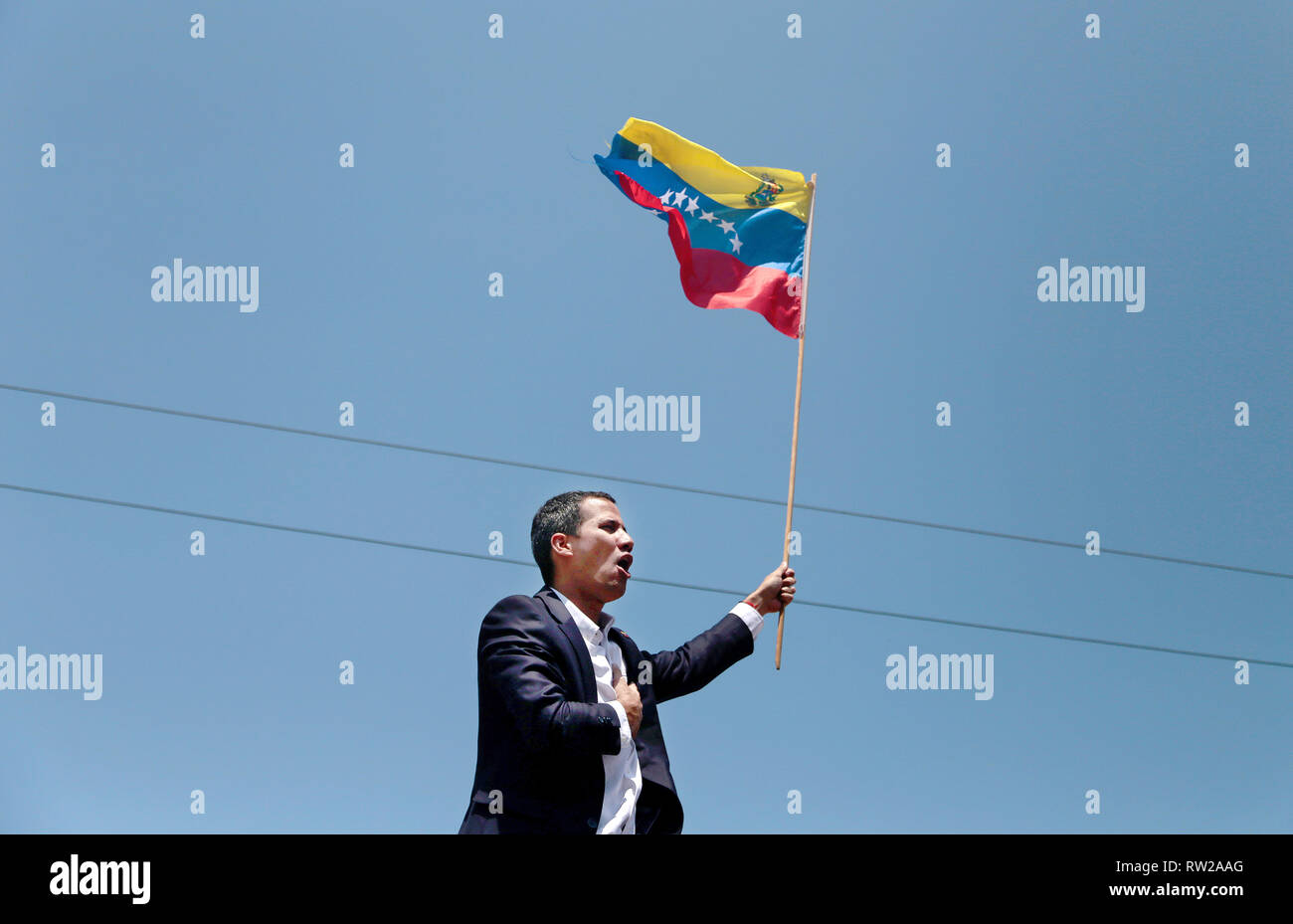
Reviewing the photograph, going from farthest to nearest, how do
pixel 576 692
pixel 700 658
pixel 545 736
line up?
pixel 700 658
pixel 576 692
pixel 545 736

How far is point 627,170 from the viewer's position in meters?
8.95

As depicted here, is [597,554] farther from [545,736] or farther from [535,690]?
[545,736]

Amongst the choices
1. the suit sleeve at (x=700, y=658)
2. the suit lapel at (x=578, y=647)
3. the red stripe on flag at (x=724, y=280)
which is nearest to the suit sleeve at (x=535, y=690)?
the suit lapel at (x=578, y=647)

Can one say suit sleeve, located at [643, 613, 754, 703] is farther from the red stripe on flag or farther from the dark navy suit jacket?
the red stripe on flag

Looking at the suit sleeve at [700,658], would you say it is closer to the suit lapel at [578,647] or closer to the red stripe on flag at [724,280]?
the suit lapel at [578,647]

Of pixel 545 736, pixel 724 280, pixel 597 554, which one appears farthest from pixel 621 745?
pixel 724 280

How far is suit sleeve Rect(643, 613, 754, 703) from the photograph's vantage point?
6715 mm

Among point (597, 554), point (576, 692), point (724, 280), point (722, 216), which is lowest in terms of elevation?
point (576, 692)

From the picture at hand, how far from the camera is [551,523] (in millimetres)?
6703

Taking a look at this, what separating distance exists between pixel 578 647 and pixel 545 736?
0.65 meters

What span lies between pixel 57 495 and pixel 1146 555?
13.8 meters

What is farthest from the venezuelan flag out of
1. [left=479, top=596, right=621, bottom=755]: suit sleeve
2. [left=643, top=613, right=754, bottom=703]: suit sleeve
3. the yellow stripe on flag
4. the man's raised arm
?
[left=479, top=596, right=621, bottom=755]: suit sleeve

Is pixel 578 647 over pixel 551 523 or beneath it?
beneath

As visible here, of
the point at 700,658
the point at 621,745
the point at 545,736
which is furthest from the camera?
the point at 700,658
